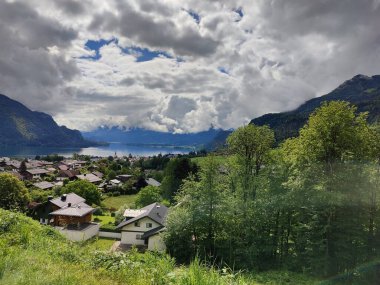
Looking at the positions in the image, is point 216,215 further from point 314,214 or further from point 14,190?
point 14,190

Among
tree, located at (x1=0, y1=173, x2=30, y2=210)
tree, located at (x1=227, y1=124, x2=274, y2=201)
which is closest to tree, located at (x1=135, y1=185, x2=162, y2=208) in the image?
tree, located at (x1=0, y1=173, x2=30, y2=210)

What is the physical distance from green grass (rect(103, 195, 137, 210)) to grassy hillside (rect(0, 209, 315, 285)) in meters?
68.6

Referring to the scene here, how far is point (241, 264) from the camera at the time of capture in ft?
100

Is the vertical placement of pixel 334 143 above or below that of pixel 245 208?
above

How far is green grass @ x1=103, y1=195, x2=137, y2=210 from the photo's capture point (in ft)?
263

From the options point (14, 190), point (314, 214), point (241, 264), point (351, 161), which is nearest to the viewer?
point (351, 161)

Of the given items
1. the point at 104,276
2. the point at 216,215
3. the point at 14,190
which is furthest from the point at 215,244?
the point at 14,190

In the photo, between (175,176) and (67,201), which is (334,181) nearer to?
(67,201)

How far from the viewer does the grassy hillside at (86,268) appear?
7016 millimetres

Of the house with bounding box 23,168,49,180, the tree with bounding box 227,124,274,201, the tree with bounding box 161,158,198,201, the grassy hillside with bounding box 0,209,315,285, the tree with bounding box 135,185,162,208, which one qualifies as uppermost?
the tree with bounding box 227,124,274,201

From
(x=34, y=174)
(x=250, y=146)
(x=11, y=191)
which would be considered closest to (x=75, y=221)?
(x=11, y=191)

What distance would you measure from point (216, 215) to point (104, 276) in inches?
982

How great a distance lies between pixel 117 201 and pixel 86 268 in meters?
80.7

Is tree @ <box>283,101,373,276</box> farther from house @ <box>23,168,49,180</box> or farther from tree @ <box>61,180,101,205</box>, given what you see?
house @ <box>23,168,49,180</box>
